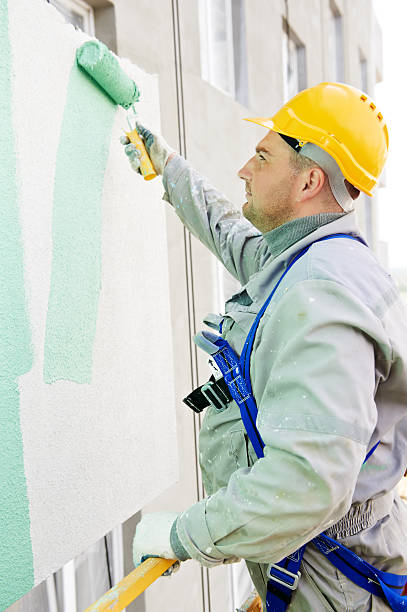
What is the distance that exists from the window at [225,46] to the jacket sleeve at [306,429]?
2.62 meters

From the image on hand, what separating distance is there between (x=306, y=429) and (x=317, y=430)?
22mm

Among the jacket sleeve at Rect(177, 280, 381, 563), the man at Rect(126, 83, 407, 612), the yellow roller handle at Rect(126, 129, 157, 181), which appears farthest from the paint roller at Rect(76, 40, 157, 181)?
the jacket sleeve at Rect(177, 280, 381, 563)

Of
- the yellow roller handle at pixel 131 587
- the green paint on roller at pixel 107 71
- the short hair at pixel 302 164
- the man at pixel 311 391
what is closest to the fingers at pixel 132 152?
the green paint on roller at pixel 107 71

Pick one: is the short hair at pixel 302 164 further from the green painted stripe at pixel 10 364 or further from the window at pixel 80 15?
the window at pixel 80 15

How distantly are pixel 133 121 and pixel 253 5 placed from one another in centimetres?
250

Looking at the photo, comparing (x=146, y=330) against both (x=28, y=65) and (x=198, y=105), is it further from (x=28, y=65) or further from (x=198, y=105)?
(x=198, y=105)

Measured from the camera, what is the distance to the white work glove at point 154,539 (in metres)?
1.31

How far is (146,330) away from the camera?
A: 7.06ft

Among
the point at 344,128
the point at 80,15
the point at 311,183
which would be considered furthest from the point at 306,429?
the point at 80,15

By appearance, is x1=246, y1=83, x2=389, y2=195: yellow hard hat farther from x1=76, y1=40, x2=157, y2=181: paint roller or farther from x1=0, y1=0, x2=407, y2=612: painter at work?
x1=76, y1=40, x2=157, y2=181: paint roller

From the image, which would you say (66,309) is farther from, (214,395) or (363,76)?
(363,76)

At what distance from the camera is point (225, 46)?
3691 mm

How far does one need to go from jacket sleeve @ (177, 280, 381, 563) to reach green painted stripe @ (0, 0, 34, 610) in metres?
0.60

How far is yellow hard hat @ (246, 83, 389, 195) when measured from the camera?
4.92 ft
